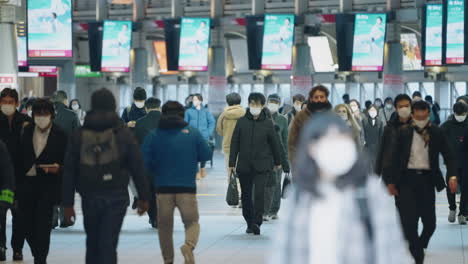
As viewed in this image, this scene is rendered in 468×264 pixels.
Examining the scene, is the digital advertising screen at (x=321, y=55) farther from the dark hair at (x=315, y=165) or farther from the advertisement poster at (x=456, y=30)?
the dark hair at (x=315, y=165)

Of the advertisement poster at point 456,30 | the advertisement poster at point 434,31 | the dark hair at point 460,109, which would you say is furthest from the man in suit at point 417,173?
the advertisement poster at point 434,31

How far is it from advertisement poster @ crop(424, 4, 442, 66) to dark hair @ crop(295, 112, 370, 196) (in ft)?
76.7

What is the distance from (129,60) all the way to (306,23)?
6.21 meters

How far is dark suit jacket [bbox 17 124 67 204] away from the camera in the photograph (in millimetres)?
11422

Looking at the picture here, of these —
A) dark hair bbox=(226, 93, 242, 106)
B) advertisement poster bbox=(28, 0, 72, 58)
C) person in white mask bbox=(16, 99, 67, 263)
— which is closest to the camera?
person in white mask bbox=(16, 99, 67, 263)

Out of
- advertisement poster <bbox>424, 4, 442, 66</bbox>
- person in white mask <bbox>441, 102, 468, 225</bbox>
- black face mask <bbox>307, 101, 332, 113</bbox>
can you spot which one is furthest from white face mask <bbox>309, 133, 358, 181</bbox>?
advertisement poster <bbox>424, 4, 442, 66</bbox>

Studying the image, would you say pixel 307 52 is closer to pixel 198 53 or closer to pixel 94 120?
pixel 198 53

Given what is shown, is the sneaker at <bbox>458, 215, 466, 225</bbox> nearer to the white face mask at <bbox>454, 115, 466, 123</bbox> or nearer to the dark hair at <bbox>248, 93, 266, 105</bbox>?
the white face mask at <bbox>454, 115, 466, 123</bbox>

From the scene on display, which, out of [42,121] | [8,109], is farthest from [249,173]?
[42,121]

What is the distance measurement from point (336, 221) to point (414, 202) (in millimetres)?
5403

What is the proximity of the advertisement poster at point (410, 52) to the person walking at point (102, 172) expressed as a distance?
110 feet

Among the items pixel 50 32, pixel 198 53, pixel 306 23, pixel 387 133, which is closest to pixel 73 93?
pixel 198 53

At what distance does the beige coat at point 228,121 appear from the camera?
54.1 ft

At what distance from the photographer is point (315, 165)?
5410 millimetres
